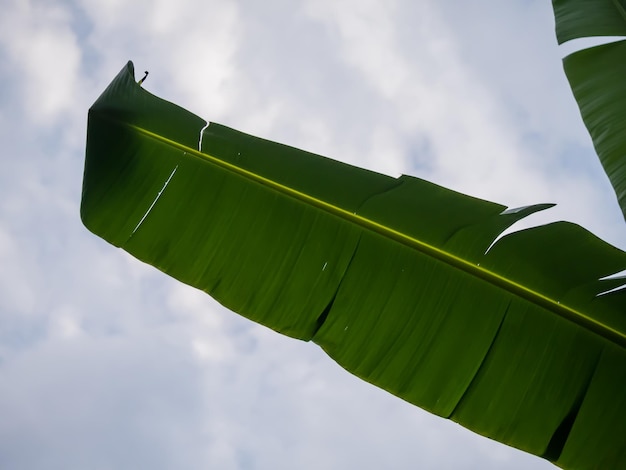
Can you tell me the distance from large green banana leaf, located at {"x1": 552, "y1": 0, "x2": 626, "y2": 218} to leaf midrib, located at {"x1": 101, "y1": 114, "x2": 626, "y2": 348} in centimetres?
25

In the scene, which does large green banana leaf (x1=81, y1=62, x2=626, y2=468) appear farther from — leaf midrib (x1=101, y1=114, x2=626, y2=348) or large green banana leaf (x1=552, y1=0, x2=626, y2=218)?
large green banana leaf (x1=552, y1=0, x2=626, y2=218)

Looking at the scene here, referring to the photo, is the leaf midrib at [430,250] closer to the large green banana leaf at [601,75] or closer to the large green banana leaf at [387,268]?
the large green banana leaf at [387,268]

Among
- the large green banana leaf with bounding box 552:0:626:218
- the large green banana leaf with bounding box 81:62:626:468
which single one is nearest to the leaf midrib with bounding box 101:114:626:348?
the large green banana leaf with bounding box 81:62:626:468

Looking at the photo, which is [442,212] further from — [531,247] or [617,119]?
[617,119]

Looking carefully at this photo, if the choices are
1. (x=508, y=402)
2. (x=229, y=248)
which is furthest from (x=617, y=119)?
(x=229, y=248)

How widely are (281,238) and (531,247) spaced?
0.61 m

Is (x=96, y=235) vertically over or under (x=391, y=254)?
under

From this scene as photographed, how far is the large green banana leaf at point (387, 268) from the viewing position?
130 centimetres

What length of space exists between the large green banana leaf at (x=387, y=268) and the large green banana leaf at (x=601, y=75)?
0.22 m

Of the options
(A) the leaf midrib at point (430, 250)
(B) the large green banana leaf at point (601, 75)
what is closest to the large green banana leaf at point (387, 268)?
(A) the leaf midrib at point (430, 250)

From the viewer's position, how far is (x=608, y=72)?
60.8 inches

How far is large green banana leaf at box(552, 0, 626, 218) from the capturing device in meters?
1.38

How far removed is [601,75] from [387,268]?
79 centimetres

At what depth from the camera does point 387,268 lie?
1.43 metres
